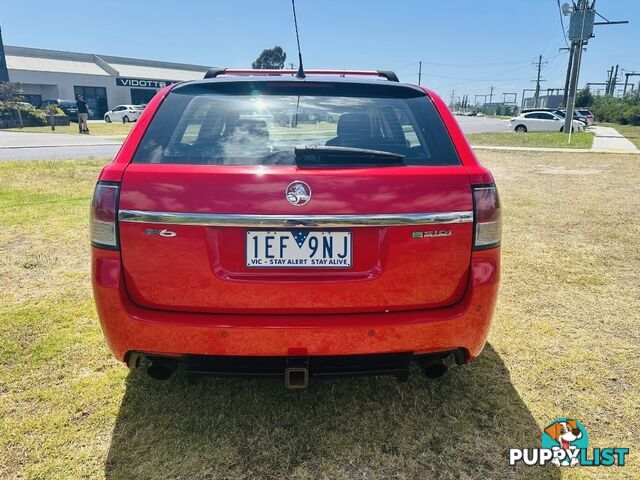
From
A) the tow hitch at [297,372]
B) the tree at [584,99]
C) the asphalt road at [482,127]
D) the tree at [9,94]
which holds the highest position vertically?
the tree at [584,99]

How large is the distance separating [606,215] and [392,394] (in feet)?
19.0

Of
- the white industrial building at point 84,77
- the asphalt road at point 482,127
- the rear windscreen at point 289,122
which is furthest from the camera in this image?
the white industrial building at point 84,77

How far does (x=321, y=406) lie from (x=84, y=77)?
5644 centimetres

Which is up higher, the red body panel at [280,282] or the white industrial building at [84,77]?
the white industrial building at [84,77]

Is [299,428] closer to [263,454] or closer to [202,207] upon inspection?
[263,454]

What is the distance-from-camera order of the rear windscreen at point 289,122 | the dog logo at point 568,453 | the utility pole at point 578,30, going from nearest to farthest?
the rear windscreen at point 289,122 < the dog logo at point 568,453 < the utility pole at point 578,30

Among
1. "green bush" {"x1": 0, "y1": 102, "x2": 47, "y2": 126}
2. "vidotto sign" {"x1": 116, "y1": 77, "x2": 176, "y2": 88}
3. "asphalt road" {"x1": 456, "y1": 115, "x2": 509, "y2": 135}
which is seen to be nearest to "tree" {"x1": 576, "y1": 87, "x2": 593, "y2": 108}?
"asphalt road" {"x1": 456, "y1": 115, "x2": 509, "y2": 135}

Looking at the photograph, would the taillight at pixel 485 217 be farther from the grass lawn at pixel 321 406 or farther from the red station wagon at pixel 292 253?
the grass lawn at pixel 321 406

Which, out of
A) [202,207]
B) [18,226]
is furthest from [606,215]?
[18,226]

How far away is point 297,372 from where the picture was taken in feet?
6.53

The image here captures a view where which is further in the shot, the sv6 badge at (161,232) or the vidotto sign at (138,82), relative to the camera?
the vidotto sign at (138,82)

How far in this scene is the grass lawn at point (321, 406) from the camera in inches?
82.3

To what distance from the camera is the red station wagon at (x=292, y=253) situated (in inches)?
72.6

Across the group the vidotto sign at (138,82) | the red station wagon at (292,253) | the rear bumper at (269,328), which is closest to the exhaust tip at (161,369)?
the red station wagon at (292,253)
